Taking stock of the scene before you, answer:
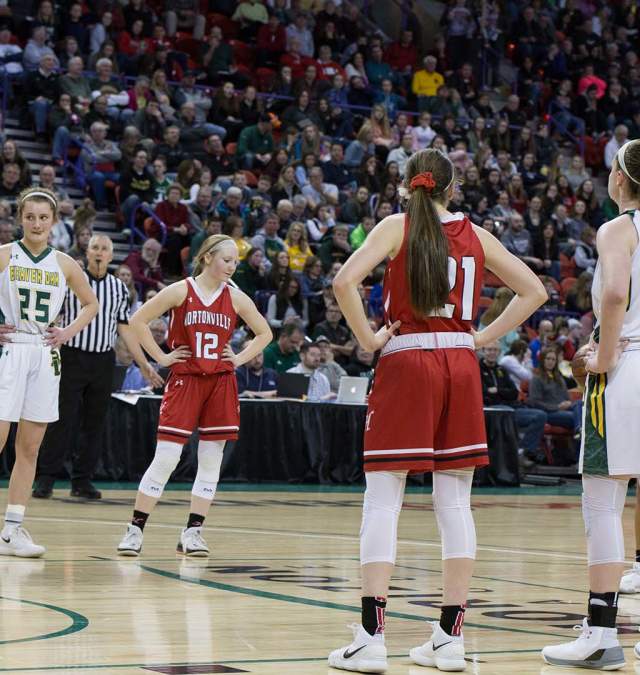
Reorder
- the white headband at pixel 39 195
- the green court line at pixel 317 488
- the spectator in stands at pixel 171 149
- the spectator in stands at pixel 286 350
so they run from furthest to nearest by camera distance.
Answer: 1. the spectator in stands at pixel 171 149
2. the spectator in stands at pixel 286 350
3. the green court line at pixel 317 488
4. the white headband at pixel 39 195

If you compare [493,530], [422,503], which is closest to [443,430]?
[493,530]

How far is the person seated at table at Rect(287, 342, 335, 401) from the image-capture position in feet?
46.9

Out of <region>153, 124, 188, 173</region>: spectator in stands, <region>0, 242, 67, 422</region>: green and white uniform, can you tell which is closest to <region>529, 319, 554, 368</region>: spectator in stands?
<region>153, 124, 188, 173</region>: spectator in stands

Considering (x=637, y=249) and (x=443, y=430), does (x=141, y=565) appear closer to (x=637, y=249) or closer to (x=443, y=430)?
(x=443, y=430)

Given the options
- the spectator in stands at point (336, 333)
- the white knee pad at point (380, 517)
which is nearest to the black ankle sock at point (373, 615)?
the white knee pad at point (380, 517)

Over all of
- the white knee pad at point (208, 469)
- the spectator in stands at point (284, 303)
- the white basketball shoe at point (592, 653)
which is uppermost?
the spectator in stands at point (284, 303)

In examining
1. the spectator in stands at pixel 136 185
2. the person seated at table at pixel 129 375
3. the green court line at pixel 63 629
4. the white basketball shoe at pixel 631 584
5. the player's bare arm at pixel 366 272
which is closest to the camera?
the player's bare arm at pixel 366 272

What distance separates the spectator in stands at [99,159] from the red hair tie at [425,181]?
12899 millimetres

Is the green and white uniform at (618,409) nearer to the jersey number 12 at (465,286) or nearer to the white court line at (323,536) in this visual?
the jersey number 12 at (465,286)

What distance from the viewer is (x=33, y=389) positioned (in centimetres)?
720

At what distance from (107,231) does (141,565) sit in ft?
36.1

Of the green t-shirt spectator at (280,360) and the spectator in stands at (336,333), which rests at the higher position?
the spectator in stands at (336,333)

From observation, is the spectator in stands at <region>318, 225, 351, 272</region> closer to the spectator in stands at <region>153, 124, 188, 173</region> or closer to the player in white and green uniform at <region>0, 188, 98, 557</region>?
the spectator in stands at <region>153, 124, 188, 173</region>

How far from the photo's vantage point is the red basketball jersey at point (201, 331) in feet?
25.1
